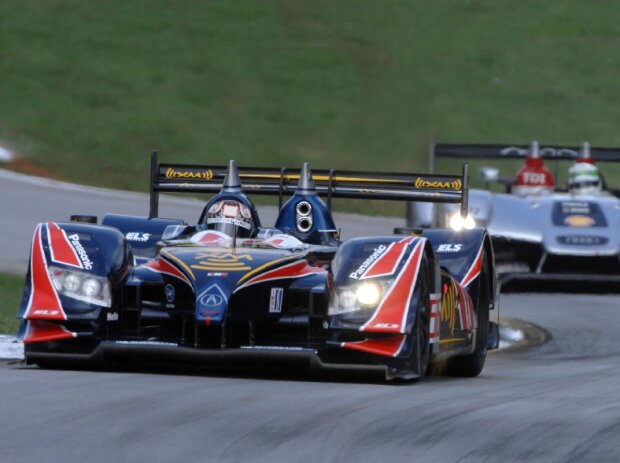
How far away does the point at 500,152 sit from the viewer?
59.2ft

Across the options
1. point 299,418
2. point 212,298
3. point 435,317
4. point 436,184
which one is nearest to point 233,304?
point 212,298

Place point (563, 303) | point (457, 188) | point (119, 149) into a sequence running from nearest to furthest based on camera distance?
1. point (457, 188)
2. point (563, 303)
3. point (119, 149)

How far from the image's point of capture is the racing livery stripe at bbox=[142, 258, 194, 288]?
309 inches

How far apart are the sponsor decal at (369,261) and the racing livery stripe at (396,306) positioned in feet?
0.54

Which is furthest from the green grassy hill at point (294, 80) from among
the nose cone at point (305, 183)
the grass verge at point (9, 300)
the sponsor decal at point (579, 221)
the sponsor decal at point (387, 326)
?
the sponsor decal at point (387, 326)

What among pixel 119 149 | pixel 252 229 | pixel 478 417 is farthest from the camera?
pixel 119 149

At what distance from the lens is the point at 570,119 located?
119 ft

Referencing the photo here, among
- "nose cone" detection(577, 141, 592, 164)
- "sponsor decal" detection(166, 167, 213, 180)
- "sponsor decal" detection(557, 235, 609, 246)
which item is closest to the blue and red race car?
"sponsor decal" detection(166, 167, 213, 180)

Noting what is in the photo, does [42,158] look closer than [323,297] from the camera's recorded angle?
No

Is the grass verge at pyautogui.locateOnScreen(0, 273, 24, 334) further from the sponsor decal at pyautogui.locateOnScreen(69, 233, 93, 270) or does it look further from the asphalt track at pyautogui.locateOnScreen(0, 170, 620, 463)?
the asphalt track at pyautogui.locateOnScreen(0, 170, 620, 463)

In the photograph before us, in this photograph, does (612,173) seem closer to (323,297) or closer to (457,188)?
(457,188)

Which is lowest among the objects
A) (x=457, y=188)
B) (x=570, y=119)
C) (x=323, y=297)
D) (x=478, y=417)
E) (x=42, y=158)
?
(x=478, y=417)

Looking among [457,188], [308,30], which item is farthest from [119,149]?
[457,188]

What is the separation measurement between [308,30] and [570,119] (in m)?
7.07
